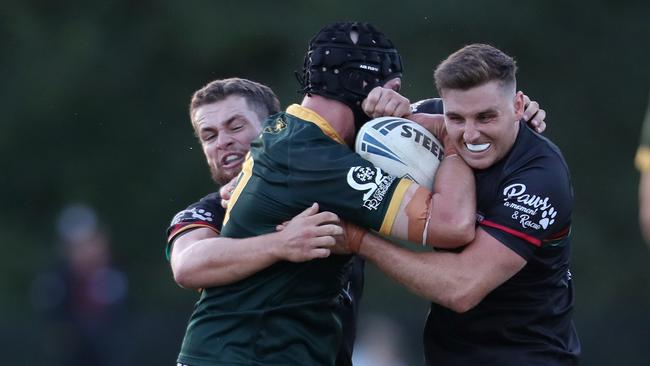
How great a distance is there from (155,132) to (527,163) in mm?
12433

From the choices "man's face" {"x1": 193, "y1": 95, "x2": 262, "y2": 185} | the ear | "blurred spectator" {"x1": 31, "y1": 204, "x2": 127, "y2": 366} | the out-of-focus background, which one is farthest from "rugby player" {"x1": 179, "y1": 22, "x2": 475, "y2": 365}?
the out-of-focus background

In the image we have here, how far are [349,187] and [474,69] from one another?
29.7 inches

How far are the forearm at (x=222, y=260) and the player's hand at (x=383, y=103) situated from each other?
703mm

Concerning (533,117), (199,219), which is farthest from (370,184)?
(199,219)

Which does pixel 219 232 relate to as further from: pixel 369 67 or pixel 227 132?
pixel 369 67

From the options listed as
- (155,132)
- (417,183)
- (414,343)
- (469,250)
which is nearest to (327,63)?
(417,183)

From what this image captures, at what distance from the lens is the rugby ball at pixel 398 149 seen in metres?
5.73

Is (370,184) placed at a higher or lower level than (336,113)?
lower

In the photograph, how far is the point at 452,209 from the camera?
5.62 meters

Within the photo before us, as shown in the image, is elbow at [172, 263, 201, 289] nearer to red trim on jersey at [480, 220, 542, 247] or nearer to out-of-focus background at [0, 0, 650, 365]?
red trim on jersey at [480, 220, 542, 247]

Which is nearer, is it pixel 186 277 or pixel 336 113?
pixel 336 113

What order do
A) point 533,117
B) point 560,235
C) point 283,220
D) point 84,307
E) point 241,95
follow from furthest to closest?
1. point 84,307
2. point 241,95
3. point 533,117
4. point 560,235
5. point 283,220

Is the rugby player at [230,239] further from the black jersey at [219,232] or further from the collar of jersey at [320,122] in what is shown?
the collar of jersey at [320,122]

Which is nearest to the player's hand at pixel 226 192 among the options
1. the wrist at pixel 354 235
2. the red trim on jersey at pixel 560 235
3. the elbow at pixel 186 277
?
the elbow at pixel 186 277
